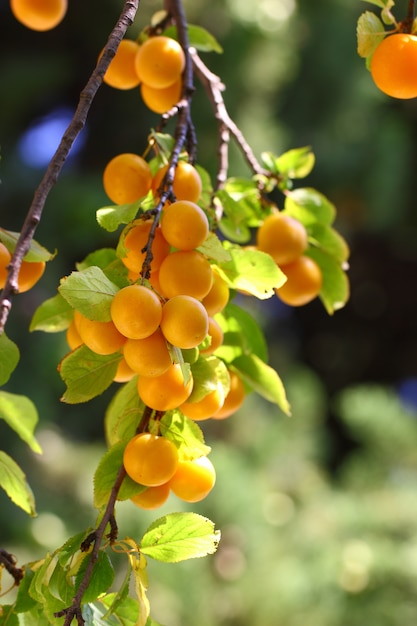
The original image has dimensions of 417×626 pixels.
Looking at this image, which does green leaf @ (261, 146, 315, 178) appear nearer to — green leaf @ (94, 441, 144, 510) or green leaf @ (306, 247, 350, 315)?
green leaf @ (306, 247, 350, 315)

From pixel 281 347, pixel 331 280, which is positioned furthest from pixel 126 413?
pixel 281 347

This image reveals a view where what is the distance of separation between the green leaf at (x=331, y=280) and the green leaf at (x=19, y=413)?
150 millimetres

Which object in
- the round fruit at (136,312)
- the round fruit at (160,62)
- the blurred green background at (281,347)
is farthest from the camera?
the blurred green background at (281,347)

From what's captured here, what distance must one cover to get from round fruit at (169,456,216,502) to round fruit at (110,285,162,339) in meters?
0.07

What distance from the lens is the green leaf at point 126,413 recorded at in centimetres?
27

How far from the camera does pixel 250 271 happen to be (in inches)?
11.3

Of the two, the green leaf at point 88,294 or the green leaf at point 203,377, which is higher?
the green leaf at point 88,294

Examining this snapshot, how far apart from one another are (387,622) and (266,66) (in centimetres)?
124

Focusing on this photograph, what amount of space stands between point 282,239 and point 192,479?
0.12m

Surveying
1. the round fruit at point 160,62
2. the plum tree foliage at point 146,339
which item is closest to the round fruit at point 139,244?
the plum tree foliage at point 146,339

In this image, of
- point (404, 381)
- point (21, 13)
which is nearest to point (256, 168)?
point (21, 13)

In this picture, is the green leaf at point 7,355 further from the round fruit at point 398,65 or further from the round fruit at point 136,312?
the round fruit at point 398,65

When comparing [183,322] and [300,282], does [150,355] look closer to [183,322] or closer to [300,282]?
[183,322]

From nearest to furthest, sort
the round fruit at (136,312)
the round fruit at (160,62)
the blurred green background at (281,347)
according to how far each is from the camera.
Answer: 1. the round fruit at (136,312)
2. the round fruit at (160,62)
3. the blurred green background at (281,347)
